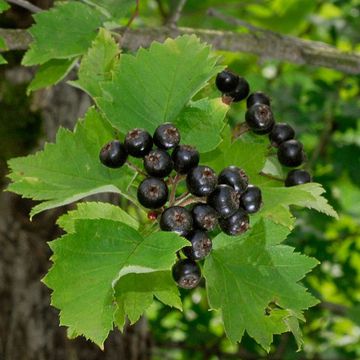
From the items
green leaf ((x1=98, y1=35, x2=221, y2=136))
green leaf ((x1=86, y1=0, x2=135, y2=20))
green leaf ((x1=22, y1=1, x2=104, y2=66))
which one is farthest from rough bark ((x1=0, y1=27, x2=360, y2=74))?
green leaf ((x1=98, y1=35, x2=221, y2=136))

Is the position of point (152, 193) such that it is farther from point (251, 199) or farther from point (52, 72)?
point (52, 72)

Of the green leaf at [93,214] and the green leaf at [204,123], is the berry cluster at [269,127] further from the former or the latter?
the green leaf at [93,214]

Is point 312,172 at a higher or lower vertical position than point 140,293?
lower

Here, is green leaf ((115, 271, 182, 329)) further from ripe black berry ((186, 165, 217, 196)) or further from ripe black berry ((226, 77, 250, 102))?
ripe black berry ((226, 77, 250, 102))

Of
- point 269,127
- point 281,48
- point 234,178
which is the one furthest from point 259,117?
point 281,48

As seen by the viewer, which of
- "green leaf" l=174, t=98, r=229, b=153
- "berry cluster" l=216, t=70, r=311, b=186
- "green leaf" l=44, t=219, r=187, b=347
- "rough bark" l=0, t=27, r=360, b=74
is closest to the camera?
"green leaf" l=44, t=219, r=187, b=347

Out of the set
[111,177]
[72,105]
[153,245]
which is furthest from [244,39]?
[153,245]

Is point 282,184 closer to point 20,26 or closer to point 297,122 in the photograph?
point 20,26
